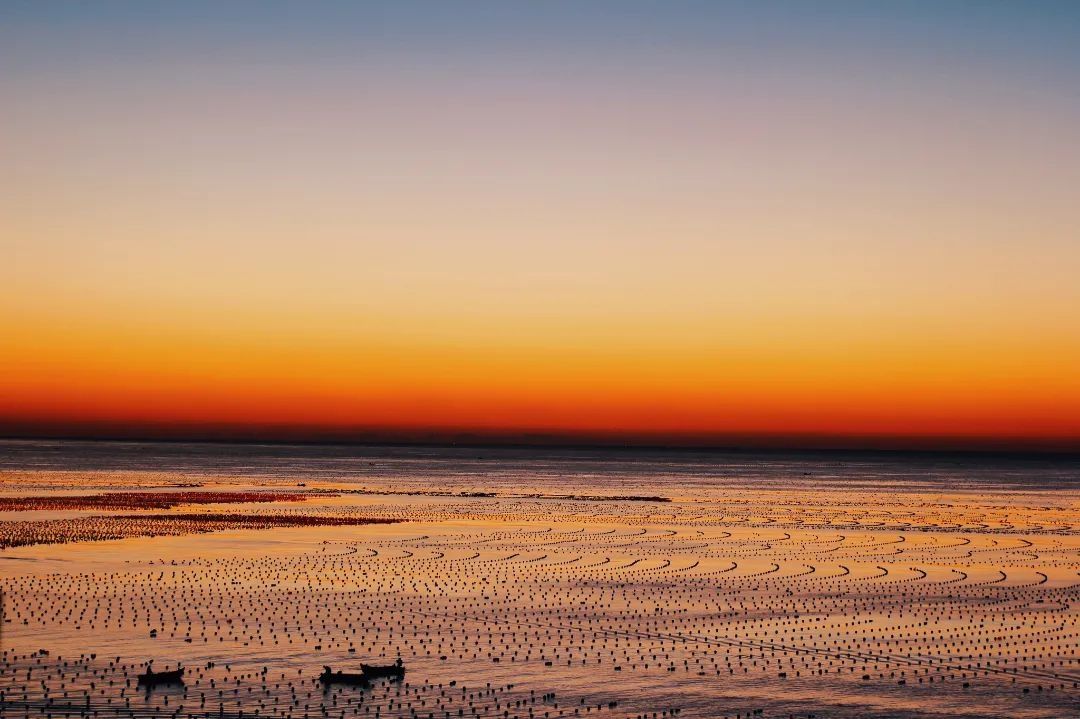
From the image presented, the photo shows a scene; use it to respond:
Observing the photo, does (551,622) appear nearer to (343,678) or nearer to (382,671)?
(382,671)

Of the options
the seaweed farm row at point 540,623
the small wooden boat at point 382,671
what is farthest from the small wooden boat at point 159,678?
the small wooden boat at point 382,671

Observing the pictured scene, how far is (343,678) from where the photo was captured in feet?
136

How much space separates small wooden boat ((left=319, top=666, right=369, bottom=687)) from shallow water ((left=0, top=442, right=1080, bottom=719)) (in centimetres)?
53

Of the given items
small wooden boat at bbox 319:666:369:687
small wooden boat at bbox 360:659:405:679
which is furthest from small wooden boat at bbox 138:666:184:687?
small wooden boat at bbox 360:659:405:679

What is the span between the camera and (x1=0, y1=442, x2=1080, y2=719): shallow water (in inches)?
1586

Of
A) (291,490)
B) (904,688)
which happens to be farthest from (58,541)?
(291,490)

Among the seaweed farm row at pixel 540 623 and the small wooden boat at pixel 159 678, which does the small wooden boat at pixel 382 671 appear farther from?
the small wooden boat at pixel 159 678

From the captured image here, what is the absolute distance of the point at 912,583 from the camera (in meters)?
71.6

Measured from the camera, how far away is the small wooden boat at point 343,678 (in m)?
41.2

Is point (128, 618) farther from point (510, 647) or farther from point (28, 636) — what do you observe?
point (510, 647)

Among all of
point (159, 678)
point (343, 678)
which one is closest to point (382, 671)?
point (343, 678)

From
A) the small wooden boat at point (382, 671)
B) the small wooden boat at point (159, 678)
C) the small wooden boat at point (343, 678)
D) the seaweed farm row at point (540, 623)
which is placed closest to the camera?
the seaweed farm row at point (540, 623)

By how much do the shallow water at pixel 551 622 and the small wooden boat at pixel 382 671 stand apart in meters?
1.00

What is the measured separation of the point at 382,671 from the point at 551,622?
14.2m
